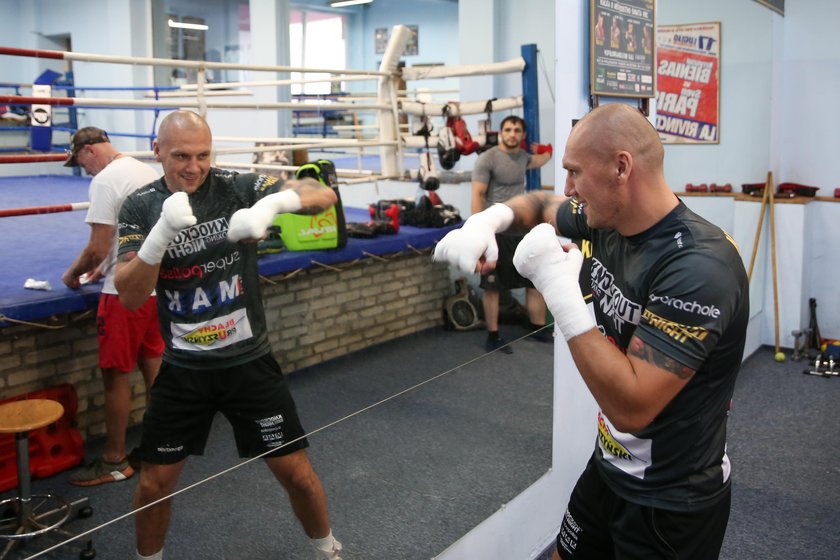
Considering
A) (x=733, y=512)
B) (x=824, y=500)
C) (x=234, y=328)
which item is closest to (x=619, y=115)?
(x=234, y=328)

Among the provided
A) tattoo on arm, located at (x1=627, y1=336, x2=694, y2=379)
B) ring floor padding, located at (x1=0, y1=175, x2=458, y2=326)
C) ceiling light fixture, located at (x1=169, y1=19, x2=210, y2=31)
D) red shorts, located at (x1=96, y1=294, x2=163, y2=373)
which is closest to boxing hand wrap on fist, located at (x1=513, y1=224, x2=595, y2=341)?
tattoo on arm, located at (x1=627, y1=336, x2=694, y2=379)

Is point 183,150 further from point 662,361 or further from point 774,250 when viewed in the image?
point 774,250

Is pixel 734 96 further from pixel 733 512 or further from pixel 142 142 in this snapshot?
pixel 142 142

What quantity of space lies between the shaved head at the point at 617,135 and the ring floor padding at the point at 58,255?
2341 millimetres

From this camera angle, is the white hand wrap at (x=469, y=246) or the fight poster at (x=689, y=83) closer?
the white hand wrap at (x=469, y=246)

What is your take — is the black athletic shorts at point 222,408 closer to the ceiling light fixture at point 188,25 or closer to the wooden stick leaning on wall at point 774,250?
the wooden stick leaning on wall at point 774,250

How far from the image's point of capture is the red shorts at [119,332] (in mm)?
3008

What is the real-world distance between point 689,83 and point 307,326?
11.2 ft

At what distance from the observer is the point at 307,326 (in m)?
3.77

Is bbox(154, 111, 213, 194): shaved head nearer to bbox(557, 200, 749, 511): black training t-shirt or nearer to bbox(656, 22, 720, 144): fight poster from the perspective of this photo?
bbox(557, 200, 749, 511): black training t-shirt

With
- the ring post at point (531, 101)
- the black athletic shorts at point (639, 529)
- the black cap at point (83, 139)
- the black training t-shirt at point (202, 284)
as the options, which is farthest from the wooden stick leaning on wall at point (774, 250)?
the black cap at point (83, 139)

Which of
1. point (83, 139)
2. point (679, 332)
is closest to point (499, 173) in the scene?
point (83, 139)

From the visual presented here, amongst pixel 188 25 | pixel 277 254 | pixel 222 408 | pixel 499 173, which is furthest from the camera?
pixel 188 25

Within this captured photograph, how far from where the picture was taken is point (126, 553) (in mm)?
1271
